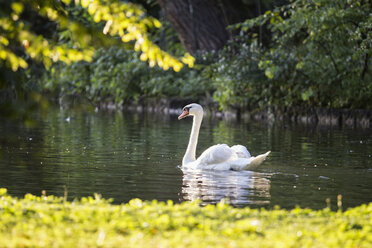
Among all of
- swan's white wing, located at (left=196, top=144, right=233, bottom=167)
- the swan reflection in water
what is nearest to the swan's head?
the swan reflection in water

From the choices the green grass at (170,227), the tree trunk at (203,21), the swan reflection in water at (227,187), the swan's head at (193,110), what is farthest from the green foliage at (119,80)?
the green grass at (170,227)

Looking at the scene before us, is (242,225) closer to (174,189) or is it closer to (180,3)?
(174,189)

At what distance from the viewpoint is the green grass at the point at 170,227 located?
20.5ft

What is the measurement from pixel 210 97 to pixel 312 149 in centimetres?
1833

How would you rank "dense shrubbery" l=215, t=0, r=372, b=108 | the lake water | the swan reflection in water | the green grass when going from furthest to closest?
"dense shrubbery" l=215, t=0, r=372, b=108 < the lake water < the swan reflection in water < the green grass

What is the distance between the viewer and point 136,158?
15.6 meters

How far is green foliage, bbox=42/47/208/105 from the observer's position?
126ft

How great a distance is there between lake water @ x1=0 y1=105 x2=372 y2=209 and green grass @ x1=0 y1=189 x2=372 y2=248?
0.83m

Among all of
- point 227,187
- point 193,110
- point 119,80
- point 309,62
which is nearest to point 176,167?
point 193,110

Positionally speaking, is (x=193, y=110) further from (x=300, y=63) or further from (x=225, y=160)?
(x=300, y=63)

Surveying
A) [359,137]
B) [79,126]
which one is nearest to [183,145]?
[359,137]

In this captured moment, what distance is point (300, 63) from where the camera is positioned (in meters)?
26.6

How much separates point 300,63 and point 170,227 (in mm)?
20410

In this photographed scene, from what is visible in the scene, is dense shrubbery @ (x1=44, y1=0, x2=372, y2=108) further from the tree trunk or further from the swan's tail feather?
the swan's tail feather
